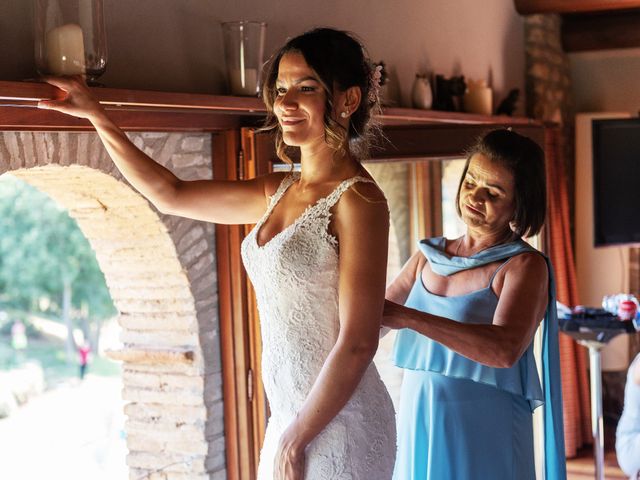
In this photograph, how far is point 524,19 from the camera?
208 inches

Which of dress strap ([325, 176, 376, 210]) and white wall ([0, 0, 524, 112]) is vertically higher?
white wall ([0, 0, 524, 112])

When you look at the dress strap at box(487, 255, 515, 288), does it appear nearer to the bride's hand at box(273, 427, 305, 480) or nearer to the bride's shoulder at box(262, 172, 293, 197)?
the bride's shoulder at box(262, 172, 293, 197)

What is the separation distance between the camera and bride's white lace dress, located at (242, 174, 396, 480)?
5.69 ft

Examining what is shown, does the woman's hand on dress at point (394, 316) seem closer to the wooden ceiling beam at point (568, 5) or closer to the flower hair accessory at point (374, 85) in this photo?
the flower hair accessory at point (374, 85)

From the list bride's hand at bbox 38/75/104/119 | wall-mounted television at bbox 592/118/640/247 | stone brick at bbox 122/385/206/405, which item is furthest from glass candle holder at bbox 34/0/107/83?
wall-mounted television at bbox 592/118/640/247

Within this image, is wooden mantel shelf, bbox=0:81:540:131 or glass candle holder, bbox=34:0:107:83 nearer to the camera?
wooden mantel shelf, bbox=0:81:540:131

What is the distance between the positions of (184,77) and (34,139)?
20.3 inches

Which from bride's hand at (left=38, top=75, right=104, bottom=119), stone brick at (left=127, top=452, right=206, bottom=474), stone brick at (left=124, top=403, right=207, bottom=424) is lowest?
stone brick at (left=127, top=452, right=206, bottom=474)

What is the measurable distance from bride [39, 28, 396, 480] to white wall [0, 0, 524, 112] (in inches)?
17.8

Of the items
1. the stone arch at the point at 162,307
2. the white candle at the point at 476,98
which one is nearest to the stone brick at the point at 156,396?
the stone arch at the point at 162,307

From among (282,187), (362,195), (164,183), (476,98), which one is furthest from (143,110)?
(476,98)

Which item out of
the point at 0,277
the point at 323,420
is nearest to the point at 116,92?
the point at 323,420

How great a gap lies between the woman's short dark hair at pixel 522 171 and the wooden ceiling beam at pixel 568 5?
282cm

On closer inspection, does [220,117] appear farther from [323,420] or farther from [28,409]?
[28,409]
